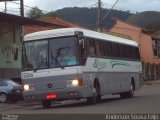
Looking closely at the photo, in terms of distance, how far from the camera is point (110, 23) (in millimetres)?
96125

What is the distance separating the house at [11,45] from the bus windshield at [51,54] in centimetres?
1416

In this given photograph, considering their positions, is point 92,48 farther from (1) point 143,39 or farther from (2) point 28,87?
(1) point 143,39

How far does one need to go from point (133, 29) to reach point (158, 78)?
9629mm

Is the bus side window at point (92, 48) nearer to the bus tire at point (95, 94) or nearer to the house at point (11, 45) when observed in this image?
the bus tire at point (95, 94)

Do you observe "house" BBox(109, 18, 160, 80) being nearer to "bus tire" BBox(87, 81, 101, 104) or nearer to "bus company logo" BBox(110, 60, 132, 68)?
"bus company logo" BBox(110, 60, 132, 68)

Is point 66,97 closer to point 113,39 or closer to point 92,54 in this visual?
point 92,54

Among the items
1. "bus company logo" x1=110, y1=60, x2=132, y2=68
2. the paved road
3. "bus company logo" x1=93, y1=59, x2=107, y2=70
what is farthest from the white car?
"bus company logo" x1=93, y1=59, x2=107, y2=70

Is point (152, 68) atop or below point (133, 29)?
below

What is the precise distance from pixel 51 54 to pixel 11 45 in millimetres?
18066

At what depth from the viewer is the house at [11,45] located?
38656mm

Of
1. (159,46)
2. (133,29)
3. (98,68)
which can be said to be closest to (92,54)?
(98,68)

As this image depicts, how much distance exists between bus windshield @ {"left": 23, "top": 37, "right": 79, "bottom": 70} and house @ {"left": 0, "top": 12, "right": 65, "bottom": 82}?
1416 centimetres

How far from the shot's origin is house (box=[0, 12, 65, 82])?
38.7 meters

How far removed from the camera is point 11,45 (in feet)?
133
